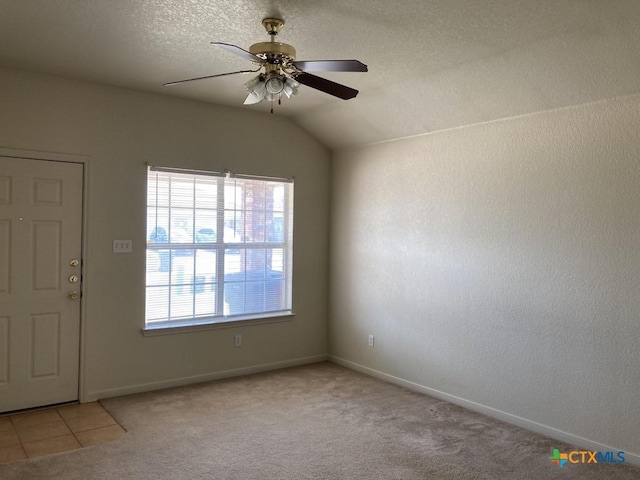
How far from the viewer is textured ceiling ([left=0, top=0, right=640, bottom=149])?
2674mm

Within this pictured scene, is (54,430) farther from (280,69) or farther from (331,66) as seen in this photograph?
(331,66)

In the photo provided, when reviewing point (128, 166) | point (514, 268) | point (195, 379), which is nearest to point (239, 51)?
point (128, 166)

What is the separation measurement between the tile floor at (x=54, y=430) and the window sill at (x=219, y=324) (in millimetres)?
751

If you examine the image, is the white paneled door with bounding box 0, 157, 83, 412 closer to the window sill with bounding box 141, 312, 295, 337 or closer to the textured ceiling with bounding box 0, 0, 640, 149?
the window sill with bounding box 141, 312, 295, 337

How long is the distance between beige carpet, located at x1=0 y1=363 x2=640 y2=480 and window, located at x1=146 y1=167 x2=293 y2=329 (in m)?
0.79

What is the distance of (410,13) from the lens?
2715 mm

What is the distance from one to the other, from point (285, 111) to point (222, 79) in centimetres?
108

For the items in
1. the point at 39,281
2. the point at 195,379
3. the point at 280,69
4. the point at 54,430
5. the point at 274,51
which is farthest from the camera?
the point at 195,379

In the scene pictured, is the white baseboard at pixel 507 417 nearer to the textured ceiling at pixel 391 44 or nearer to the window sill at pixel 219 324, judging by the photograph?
the window sill at pixel 219 324

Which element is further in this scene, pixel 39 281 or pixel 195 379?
pixel 195 379

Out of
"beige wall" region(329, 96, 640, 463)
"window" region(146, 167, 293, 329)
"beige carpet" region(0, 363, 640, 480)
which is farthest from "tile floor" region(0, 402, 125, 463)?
"beige wall" region(329, 96, 640, 463)

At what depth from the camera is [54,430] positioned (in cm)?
349

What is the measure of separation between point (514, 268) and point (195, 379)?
9.75 feet

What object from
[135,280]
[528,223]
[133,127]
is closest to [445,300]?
[528,223]
